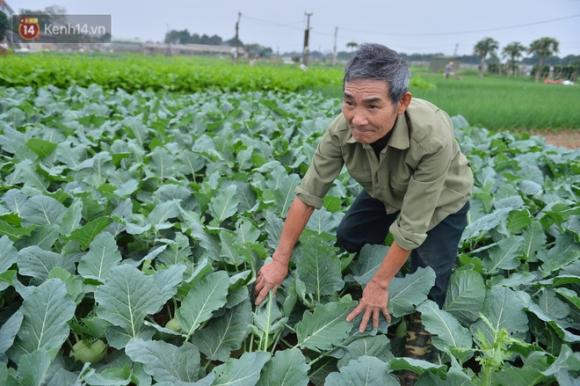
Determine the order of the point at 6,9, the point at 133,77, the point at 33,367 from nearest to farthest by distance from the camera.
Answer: the point at 33,367, the point at 133,77, the point at 6,9

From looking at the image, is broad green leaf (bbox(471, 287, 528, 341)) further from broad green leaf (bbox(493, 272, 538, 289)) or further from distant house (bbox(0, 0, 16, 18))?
distant house (bbox(0, 0, 16, 18))

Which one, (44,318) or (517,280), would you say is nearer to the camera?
(44,318)

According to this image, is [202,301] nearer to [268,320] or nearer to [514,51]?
[268,320]

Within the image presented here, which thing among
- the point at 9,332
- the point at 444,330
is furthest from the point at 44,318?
the point at 444,330

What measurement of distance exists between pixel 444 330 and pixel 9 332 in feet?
4.84

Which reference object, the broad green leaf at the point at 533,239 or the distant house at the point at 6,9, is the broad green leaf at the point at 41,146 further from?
the distant house at the point at 6,9

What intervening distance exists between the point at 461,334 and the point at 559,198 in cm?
187

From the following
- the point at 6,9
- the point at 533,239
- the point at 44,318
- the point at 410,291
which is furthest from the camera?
the point at 6,9

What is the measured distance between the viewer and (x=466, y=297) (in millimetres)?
1972

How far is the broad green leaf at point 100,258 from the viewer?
1.91m

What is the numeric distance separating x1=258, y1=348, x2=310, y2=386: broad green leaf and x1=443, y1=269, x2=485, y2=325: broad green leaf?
2.63 ft

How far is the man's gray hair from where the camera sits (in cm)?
151

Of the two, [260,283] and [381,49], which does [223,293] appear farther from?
[381,49]

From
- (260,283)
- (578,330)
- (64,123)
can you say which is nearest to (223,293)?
(260,283)
